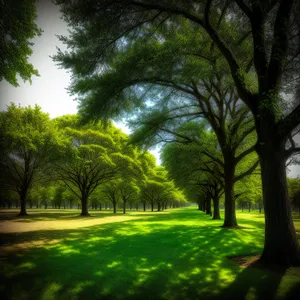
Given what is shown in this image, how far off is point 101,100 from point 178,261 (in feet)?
20.2

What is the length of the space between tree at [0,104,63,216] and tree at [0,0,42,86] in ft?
44.4

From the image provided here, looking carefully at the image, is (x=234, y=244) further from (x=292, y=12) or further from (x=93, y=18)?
(x=93, y=18)

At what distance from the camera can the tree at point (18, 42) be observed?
8.63 metres

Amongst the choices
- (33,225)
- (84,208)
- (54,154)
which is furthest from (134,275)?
(84,208)

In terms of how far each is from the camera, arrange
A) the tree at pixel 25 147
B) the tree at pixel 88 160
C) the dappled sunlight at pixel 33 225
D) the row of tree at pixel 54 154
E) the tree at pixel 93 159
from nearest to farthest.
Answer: the dappled sunlight at pixel 33 225 → the tree at pixel 25 147 → the row of tree at pixel 54 154 → the tree at pixel 88 160 → the tree at pixel 93 159

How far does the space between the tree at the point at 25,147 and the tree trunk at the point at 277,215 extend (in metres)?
22.5

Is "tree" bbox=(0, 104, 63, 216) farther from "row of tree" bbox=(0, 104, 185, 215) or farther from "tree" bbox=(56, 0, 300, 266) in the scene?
"tree" bbox=(56, 0, 300, 266)

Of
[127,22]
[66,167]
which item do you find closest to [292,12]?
[127,22]

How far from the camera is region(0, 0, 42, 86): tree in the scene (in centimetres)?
863

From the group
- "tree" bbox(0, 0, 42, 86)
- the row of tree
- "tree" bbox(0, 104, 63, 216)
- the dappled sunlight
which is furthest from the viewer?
the row of tree

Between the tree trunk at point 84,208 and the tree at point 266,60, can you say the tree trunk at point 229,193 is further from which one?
the tree trunk at point 84,208

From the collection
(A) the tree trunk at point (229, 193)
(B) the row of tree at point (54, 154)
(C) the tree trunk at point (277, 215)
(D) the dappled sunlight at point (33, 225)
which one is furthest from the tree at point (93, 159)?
(C) the tree trunk at point (277, 215)

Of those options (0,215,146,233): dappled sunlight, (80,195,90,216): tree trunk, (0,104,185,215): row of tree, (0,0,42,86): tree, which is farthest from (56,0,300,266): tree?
(80,195,90,216): tree trunk

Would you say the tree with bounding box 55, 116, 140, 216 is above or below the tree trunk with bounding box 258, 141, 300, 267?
above
